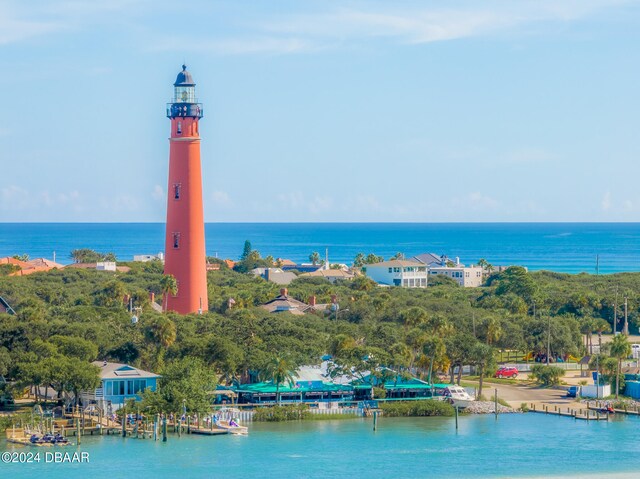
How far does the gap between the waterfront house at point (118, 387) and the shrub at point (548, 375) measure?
2308cm

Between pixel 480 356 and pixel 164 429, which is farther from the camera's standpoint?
pixel 480 356

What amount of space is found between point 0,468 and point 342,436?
Answer: 15756 mm

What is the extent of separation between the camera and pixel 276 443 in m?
55.4

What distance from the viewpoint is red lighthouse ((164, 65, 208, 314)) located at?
78.6 meters

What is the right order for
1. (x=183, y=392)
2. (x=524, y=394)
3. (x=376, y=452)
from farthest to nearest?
(x=524, y=394), (x=183, y=392), (x=376, y=452)

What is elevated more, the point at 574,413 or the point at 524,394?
the point at 524,394

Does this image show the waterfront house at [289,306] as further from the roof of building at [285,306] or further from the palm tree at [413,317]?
the palm tree at [413,317]

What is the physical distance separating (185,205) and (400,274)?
5098 cm

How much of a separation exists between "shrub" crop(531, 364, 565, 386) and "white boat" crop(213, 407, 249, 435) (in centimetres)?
1993

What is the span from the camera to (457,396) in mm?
64312

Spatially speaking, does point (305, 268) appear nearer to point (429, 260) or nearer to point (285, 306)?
point (429, 260)

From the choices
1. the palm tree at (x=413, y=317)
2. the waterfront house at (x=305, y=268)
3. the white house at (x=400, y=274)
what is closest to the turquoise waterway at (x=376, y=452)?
the palm tree at (x=413, y=317)

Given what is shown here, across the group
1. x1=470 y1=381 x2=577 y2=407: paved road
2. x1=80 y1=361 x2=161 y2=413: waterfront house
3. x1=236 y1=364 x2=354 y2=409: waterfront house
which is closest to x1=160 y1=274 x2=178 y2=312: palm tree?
x1=236 y1=364 x2=354 y2=409: waterfront house

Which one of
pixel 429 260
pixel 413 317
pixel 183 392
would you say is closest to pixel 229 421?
pixel 183 392
